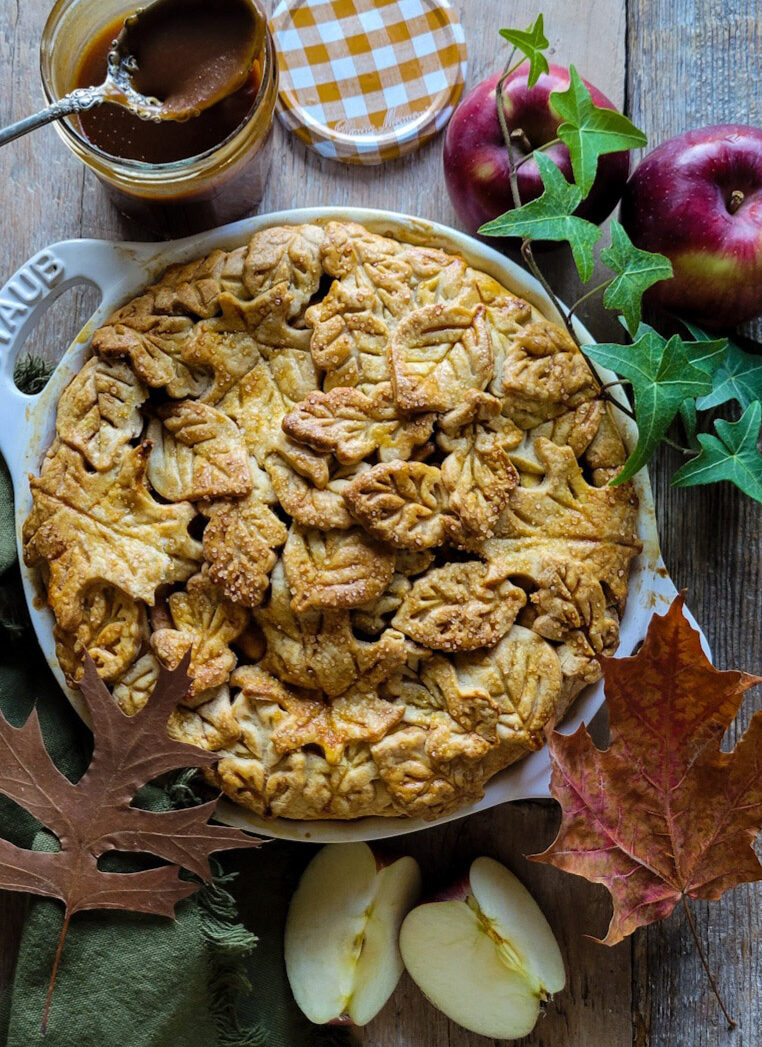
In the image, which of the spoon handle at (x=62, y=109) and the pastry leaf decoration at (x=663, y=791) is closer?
the spoon handle at (x=62, y=109)

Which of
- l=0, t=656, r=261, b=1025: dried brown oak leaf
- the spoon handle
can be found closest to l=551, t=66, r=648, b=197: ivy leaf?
the spoon handle

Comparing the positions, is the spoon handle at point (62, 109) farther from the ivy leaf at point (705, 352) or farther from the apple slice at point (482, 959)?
the apple slice at point (482, 959)

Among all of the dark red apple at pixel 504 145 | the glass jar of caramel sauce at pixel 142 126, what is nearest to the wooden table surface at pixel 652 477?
the dark red apple at pixel 504 145

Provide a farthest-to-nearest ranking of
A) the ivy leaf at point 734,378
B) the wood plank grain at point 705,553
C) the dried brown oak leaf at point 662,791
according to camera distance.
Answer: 1. the wood plank grain at point 705,553
2. the ivy leaf at point 734,378
3. the dried brown oak leaf at point 662,791

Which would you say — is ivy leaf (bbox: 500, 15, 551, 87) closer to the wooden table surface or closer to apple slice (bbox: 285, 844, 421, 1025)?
the wooden table surface

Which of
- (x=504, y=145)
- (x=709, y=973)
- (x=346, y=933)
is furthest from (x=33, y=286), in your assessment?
(x=709, y=973)
